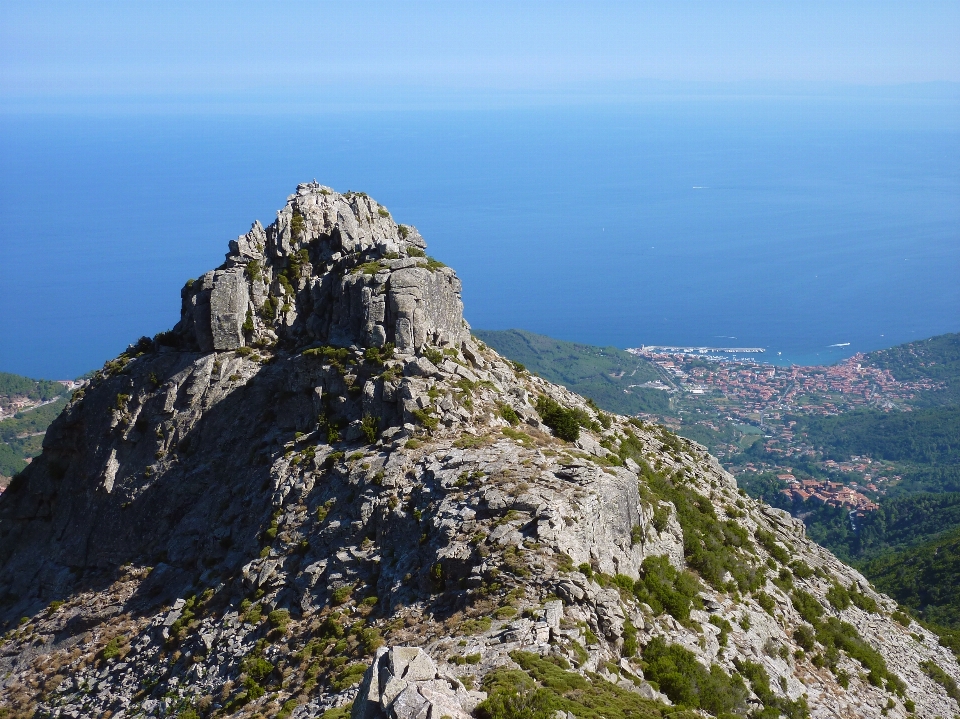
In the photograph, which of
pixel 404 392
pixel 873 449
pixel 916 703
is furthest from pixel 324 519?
pixel 873 449

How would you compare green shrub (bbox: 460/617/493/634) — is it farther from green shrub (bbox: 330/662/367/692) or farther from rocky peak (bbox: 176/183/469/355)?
rocky peak (bbox: 176/183/469/355)

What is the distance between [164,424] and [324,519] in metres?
11.5

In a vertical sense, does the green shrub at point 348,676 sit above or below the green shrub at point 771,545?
above

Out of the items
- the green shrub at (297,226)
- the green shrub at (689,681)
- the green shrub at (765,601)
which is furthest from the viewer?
the green shrub at (297,226)

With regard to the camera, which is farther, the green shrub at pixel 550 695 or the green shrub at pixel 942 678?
the green shrub at pixel 942 678

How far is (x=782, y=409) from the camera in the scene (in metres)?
174

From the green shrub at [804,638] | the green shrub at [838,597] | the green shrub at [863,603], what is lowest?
the green shrub at [863,603]

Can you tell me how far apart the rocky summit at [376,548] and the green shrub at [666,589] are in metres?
0.12

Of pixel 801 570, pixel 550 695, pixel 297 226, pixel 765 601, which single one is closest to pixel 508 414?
pixel 765 601

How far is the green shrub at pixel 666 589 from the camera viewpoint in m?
22.2

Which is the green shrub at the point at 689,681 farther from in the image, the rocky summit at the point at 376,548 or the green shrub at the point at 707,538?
the green shrub at the point at 707,538

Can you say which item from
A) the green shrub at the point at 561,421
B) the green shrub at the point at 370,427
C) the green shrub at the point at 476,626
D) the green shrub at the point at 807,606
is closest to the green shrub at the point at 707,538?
the green shrub at the point at 807,606

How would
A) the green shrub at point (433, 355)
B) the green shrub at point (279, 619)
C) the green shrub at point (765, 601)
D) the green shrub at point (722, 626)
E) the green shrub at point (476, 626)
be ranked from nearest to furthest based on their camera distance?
the green shrub at point (476, 626) < the green shrub at point (279, 619) < the green shrub at point (722, 626) < the green shrub at point (765, 601) < the green shrub at point (433, 355)

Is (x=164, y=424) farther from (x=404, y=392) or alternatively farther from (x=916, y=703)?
(x=916, y=703)
